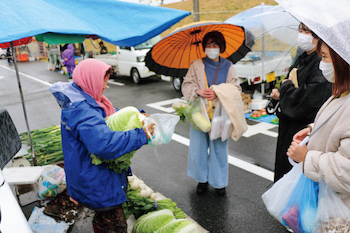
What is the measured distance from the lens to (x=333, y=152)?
1663 millimetres

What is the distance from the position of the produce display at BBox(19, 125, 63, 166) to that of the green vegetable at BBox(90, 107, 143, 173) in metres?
2.48

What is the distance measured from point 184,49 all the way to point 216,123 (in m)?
1.12

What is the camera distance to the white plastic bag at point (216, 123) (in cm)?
337

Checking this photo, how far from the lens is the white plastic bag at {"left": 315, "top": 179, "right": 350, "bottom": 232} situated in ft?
5.28

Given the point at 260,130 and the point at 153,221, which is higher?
the point at 153,221

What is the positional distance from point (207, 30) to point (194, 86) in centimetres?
71

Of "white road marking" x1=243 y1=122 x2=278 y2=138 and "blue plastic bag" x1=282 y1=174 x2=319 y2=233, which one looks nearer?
"blue plastic bag" x1=282 y1=174 x2=319 y2=233

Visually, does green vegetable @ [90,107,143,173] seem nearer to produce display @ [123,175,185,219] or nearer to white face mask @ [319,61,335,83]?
produce display @ [123,175,185,219]

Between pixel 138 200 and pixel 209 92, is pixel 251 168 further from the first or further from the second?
pixel 138 200

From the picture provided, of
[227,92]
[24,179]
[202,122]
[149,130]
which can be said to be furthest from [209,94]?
[24,179]


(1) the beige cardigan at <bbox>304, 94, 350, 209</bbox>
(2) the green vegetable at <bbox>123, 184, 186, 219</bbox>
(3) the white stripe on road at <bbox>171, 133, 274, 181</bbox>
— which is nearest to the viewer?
(1) the beige cardigan at <bbox>304, 94, 350, 209</bbox>

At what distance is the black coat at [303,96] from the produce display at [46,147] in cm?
341

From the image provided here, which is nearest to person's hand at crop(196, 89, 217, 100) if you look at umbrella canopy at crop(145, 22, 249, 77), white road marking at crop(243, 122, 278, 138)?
umbrella canopy at crop(145, 22, 249, 77)

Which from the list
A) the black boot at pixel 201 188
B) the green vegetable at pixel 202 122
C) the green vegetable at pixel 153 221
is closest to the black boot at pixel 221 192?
the black boot at pixel 201 188
